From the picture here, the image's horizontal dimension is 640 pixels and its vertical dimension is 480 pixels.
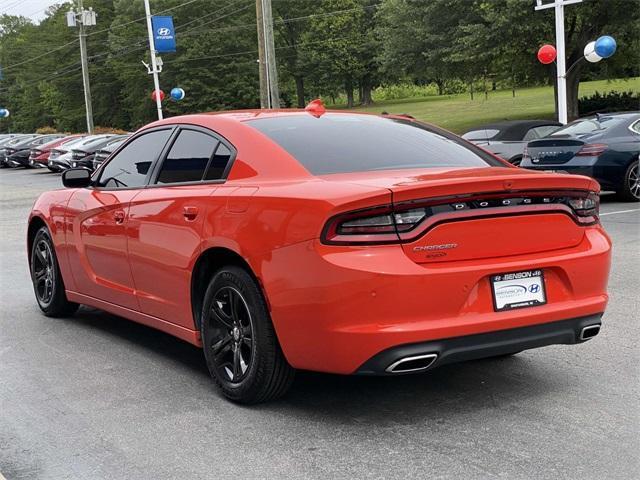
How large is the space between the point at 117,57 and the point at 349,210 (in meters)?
78.8

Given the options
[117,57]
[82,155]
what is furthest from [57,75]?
[82,155]

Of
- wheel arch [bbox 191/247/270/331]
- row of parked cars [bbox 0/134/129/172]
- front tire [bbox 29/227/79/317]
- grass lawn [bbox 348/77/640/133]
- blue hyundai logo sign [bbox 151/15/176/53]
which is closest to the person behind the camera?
wheel arch [bbox 191/247/270/331]

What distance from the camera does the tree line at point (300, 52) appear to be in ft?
108

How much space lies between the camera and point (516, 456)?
3609 mm

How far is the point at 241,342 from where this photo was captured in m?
4.46

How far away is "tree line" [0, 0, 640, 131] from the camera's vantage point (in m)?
33.0

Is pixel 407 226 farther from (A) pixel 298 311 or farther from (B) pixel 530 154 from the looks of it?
(B) pixel 530 154

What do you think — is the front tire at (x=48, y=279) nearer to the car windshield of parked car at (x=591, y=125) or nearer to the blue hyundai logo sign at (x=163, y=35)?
the car windshield of parked car at (x=591, y=125)

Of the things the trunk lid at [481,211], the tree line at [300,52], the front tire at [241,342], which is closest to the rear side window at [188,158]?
the front tire at [241,342]

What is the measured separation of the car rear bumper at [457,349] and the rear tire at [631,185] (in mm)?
9624

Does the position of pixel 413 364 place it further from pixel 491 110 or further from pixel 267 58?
pixel 491 110

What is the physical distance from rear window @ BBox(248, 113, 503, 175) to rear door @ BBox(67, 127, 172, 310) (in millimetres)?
1047

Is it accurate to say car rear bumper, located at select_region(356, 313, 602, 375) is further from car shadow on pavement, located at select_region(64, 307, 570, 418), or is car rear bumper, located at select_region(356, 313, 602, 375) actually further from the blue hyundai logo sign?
the blue hyundai logo sign

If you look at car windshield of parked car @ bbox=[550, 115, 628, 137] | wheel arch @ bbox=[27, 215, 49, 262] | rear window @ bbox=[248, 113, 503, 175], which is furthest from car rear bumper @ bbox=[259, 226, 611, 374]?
car windshield of parked car @ bbox=[550, 115, 628, 137]
